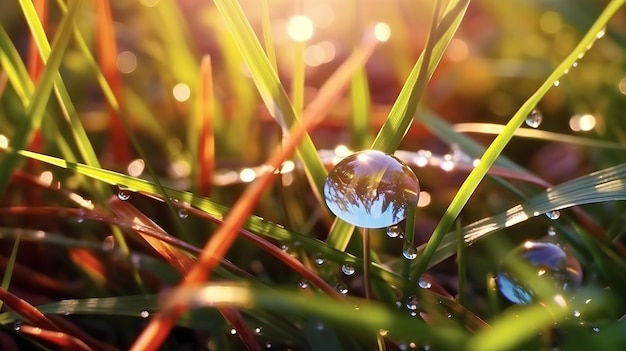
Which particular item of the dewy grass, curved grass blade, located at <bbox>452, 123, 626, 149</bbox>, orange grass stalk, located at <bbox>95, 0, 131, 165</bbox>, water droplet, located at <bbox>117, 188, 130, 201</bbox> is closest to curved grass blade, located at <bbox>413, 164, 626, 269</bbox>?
the dewy grass

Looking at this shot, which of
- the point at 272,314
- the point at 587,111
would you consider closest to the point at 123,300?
the point at 272,314

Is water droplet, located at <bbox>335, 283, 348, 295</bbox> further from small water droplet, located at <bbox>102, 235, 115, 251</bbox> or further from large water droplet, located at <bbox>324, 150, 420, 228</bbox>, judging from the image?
small water droplet, located at <bbox>102, 235, 115, 251</bbox>

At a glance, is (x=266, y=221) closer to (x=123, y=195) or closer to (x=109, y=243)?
(x=123, y=195)

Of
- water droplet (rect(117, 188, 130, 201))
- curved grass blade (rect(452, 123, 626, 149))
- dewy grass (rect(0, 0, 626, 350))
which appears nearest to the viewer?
dewy grass (rect(0, 0, 626, 350))

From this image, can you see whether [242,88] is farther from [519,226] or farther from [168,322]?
[168,322]

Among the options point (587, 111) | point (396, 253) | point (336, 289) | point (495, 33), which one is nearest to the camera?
point (336, 289)

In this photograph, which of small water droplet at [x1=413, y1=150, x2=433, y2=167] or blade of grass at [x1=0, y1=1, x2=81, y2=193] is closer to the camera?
blade of grass at [x1=0, y1=1, x2=81, y2=193]

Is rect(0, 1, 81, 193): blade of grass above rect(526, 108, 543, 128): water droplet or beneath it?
beneath
